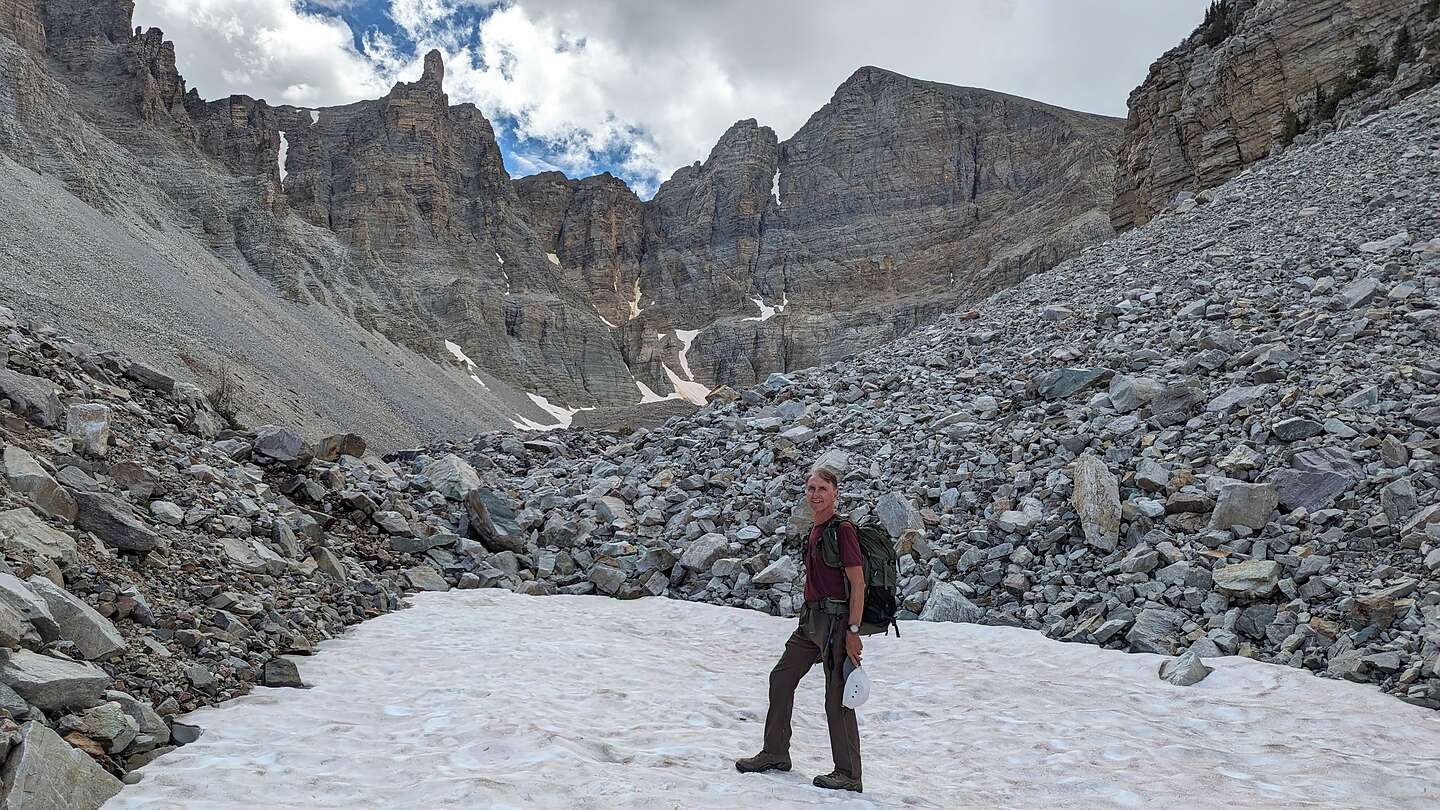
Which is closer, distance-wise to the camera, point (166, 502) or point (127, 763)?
point (127, 763)

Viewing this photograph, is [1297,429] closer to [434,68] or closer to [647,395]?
[647,395]

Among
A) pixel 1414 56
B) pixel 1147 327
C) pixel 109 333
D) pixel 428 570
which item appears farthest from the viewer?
pixel 109 333

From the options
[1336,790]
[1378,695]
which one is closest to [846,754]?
[1336,790]

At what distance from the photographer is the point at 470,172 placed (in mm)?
131750

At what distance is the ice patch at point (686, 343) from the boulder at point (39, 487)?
400 ft

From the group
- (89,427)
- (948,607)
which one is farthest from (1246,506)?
(89,427)

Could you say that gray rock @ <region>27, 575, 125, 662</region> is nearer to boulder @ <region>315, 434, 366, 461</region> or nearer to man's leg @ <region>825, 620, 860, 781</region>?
man's leg @ <region>825, 620, 860, 781</region>

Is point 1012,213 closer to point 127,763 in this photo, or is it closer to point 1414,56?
point 1414,56

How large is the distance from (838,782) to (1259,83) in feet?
137

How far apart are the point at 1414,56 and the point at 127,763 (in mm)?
39750

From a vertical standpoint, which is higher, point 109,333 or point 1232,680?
point 109,333

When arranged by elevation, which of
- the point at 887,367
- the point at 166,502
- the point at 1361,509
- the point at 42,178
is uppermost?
the point at 42,178

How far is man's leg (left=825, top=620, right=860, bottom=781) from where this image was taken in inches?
179

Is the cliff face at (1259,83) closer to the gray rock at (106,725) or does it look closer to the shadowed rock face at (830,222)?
the gray rock at (106,725)
